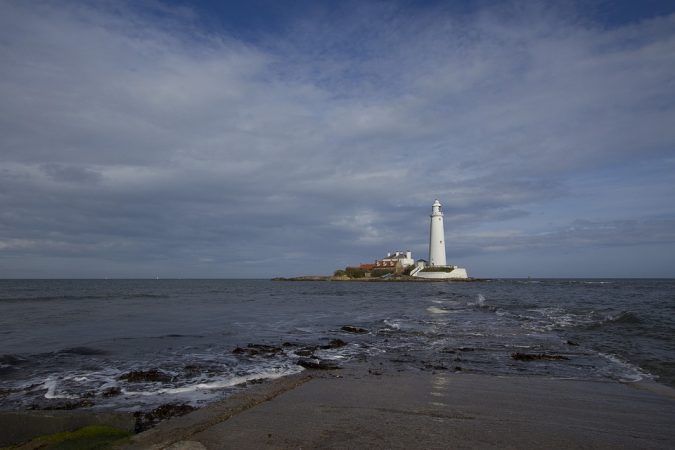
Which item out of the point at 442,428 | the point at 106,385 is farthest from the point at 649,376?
the point at 106,385

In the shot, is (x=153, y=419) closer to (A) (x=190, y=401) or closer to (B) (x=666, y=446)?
(A) (x=190, y=401)

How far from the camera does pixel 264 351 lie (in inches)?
521

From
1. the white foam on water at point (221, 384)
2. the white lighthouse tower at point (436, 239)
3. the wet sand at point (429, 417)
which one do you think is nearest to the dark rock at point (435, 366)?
the wet sand at point (429, 417)

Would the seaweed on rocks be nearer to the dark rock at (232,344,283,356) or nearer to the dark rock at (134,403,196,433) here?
the dark rock at (232,344,283,356)

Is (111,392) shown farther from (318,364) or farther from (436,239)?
(436,239)

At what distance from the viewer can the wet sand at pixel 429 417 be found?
17.2 feet

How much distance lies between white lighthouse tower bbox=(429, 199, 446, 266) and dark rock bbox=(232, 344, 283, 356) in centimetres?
7831

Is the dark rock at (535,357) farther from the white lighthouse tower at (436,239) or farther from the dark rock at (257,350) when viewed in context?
the white lighthouse tower at (436,239)

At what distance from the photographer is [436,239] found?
91.0 m

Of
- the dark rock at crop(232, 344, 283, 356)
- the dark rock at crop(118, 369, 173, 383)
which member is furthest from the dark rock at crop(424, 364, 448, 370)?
the dark rock at crop(118, 369, 173, 383)

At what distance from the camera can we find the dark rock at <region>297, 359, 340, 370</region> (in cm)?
1056

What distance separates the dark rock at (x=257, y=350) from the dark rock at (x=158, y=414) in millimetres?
5875

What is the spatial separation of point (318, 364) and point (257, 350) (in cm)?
319

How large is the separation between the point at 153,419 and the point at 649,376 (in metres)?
10.6
